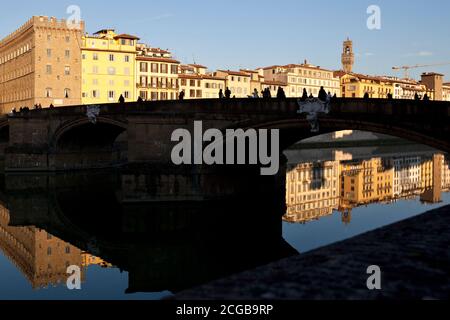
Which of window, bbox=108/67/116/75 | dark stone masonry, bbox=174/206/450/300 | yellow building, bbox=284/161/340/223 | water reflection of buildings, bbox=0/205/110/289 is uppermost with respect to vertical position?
window, bbox=108/67/116/75

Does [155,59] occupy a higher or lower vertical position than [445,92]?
lower

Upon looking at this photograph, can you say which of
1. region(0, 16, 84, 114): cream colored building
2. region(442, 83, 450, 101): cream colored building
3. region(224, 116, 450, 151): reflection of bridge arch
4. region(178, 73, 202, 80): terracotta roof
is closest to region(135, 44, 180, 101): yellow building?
region(178, 73, 202, 80): terracotta roof

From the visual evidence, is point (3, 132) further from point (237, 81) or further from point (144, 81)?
point (237, 81)

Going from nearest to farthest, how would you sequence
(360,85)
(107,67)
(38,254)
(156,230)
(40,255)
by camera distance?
(40,255) → (38,254) → (156,230) → (107,67) → (360,85)

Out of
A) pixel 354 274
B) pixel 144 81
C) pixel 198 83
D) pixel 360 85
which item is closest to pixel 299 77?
pixel 360 85

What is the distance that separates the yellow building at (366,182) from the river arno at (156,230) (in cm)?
19

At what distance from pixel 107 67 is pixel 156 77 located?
7.06m

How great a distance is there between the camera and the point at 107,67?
73062mm

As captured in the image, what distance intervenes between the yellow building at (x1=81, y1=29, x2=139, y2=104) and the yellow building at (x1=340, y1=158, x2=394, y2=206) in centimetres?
3318

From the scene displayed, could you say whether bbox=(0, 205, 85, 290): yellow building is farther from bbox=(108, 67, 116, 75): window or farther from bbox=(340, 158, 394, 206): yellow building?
bbox=(108, 67, 116, 75): window

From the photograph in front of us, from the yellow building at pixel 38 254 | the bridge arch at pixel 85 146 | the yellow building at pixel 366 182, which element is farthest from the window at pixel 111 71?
the yellow building at pixel 38 254

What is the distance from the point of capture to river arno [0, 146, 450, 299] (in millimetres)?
17766

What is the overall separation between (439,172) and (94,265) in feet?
130
